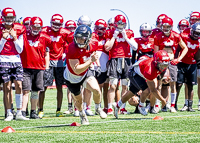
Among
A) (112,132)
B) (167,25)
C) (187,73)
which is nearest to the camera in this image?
(112,132)

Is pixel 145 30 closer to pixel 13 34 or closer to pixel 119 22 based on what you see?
pixel 119 22

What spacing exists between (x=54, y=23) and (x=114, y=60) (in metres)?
1.58

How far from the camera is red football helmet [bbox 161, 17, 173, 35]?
A: 10031 millimetres

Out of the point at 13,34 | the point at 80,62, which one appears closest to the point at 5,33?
the point at 13,34

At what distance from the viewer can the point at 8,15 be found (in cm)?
824

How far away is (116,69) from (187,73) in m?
1.88

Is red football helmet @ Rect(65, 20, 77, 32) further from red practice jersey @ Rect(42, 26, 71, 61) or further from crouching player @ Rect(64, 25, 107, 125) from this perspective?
crouching player @ Rect(64, 25, 107, 125)

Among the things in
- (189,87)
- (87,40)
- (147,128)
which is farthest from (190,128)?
(189,87)

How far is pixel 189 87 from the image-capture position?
10.7 meters

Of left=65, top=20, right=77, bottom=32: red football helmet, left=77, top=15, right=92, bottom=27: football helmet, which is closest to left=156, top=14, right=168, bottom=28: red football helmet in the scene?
left=77, top=15, right=92, bottom=27: football helmet

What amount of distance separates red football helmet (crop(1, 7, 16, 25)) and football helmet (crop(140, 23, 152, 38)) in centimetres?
329

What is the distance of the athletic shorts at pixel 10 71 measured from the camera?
27.6ft

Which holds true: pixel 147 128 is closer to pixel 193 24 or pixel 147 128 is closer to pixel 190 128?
pixel 190 128

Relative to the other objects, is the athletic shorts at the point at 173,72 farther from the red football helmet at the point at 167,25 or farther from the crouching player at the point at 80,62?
the crouching player at the point at 80,62
